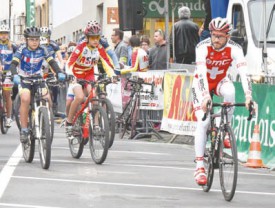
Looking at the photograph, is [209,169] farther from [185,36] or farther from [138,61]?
[185,36]

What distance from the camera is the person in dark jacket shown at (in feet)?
77.4

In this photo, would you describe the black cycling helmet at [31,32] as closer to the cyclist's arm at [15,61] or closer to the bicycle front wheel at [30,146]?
the cyclist's arm at [15,61]

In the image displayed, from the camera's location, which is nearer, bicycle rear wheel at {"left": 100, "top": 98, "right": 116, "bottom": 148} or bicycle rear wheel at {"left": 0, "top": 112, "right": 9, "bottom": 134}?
bicycle rear wheel at {"left": 100, "top": 98, "right": 116, "bottom": 148}

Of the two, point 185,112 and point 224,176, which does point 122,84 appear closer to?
point 185,112

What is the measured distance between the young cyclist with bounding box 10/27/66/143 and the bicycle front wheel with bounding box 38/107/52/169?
585 mm

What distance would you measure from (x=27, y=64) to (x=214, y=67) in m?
4.28

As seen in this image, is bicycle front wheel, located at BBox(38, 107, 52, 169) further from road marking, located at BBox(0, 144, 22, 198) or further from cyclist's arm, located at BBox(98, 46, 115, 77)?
cyclist's arm, located at BBox(98, 46, 115, 77)

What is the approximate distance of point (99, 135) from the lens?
50.0ft

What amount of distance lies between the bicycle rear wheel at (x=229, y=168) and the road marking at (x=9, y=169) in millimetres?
2205

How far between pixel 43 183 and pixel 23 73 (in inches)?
151

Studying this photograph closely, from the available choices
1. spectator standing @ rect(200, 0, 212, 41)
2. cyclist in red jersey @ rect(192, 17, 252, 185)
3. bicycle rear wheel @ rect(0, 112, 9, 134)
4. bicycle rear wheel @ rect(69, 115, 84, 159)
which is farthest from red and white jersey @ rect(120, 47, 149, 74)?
cyclist in red jersey @ rect(192, 17, 252, 185)

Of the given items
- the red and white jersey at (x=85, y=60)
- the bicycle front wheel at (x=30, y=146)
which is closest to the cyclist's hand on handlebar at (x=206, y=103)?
the bicycle front wheel at (x=30, y=146)

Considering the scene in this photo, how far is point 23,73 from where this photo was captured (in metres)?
16.3

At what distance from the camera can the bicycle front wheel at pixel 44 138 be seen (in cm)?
1438
